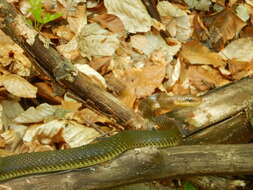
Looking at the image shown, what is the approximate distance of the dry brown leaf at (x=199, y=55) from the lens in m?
4.75

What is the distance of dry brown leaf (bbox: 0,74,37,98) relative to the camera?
12.6 feet

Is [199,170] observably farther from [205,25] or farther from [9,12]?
[205,25]

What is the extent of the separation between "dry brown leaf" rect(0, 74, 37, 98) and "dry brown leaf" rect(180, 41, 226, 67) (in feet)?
5.26

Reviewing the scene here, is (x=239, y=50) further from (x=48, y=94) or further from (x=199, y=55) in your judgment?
(x=48, y=94)

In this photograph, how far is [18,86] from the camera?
12.8 ft

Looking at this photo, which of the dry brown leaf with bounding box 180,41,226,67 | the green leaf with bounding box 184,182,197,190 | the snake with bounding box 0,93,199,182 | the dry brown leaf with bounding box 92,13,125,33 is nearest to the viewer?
the snake with bounding box 0,93,199,182

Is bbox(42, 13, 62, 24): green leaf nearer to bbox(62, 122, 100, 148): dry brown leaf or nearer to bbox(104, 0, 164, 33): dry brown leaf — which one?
bbox(104, 0, 164, 33): dry brown leaf

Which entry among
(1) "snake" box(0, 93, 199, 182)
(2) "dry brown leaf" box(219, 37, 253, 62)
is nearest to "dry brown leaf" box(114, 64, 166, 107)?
(2) "dry brown leaf" box(219, 37, 253, 62)

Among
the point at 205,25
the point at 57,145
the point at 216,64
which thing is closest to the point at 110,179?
the point at 57,145

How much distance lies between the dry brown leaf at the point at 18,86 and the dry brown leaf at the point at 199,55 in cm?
160

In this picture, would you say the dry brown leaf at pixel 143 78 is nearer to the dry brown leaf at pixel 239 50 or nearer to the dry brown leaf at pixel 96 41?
the dry brown leaf at pixel 96 41

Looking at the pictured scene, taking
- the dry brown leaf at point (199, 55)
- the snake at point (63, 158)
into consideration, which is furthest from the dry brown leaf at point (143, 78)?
the snake at point (63, 158)

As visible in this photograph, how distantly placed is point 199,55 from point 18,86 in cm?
185

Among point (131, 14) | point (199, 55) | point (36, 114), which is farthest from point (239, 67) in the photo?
point (36, 114)
